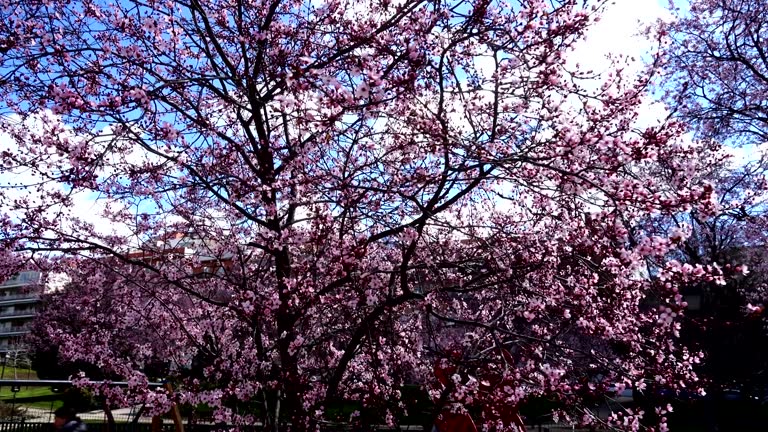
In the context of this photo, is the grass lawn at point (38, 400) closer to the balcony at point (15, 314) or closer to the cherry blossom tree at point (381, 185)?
the cherry blossom tree at point (381, 185)

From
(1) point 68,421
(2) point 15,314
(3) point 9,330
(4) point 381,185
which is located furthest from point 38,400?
(3) point 9,330

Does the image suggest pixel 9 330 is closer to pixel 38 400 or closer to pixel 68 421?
pixel 38 400

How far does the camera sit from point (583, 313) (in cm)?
484

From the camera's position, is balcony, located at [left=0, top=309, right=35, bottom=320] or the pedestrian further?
balcony, located at [left=0, top=309, right=35, bottom=320]

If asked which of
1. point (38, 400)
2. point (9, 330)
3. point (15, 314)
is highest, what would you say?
point (15, 314)

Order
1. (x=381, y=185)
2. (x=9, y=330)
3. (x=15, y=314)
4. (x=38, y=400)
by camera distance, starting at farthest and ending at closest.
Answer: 1. (x=9, y=330)
2. (x=15, y=314)
3. (x=38, y=400)
4. (x=381, y=185)

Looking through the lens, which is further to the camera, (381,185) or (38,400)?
(38,400)

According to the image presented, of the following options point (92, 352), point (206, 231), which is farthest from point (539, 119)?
point (92, 352)

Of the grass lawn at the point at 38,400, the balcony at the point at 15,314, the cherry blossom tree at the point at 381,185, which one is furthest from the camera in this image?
the balcony at the point at 15,314

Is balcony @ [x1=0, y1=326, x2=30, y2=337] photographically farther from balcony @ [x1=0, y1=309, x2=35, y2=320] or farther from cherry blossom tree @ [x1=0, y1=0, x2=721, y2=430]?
cherry blossom tree @ [x1=0, y1=0, x2=721, y2=430]

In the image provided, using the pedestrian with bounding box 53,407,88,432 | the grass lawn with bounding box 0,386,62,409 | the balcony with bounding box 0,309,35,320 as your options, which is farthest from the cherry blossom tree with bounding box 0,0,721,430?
the balcony with bounding box 0,309,35,320

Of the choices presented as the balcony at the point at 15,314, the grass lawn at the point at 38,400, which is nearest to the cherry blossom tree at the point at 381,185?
the grass lawn at the point at 38,400

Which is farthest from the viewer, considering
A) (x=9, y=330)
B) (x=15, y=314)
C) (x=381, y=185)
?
(x=9, y=330)

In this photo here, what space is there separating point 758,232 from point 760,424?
932 cm
